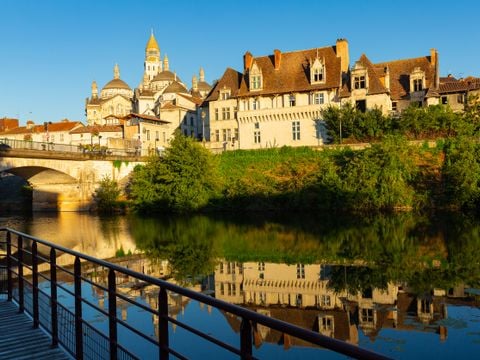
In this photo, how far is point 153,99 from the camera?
9681 centimetres

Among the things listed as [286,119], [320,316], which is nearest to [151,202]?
[286,119]

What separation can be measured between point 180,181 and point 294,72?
667 inches

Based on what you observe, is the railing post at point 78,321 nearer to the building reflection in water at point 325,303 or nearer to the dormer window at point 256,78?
the building reflection in water at point 325,303

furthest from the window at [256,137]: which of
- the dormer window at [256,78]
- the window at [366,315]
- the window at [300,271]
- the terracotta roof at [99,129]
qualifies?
the window at [366,315]

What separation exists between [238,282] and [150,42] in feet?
411

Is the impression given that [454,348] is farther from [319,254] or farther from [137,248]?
[137,248]

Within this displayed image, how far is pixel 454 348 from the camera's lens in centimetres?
921

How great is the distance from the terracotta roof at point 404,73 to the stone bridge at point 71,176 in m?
25.6

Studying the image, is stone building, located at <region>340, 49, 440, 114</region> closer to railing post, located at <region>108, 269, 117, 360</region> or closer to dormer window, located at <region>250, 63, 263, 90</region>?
dormer window, located at <region>250, 63, 263, 90</region>

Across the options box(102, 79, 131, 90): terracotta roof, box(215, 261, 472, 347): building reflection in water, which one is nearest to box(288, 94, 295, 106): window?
box(215, 261, 472, 347): building reflection in water

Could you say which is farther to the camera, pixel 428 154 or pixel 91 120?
pixel 91 120

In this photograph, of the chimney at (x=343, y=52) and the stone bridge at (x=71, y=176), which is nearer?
the stone bridge at (x=71, y=176)

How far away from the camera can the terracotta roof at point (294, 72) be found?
1859 inches

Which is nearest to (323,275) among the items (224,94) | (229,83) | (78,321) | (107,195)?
(78,321)
